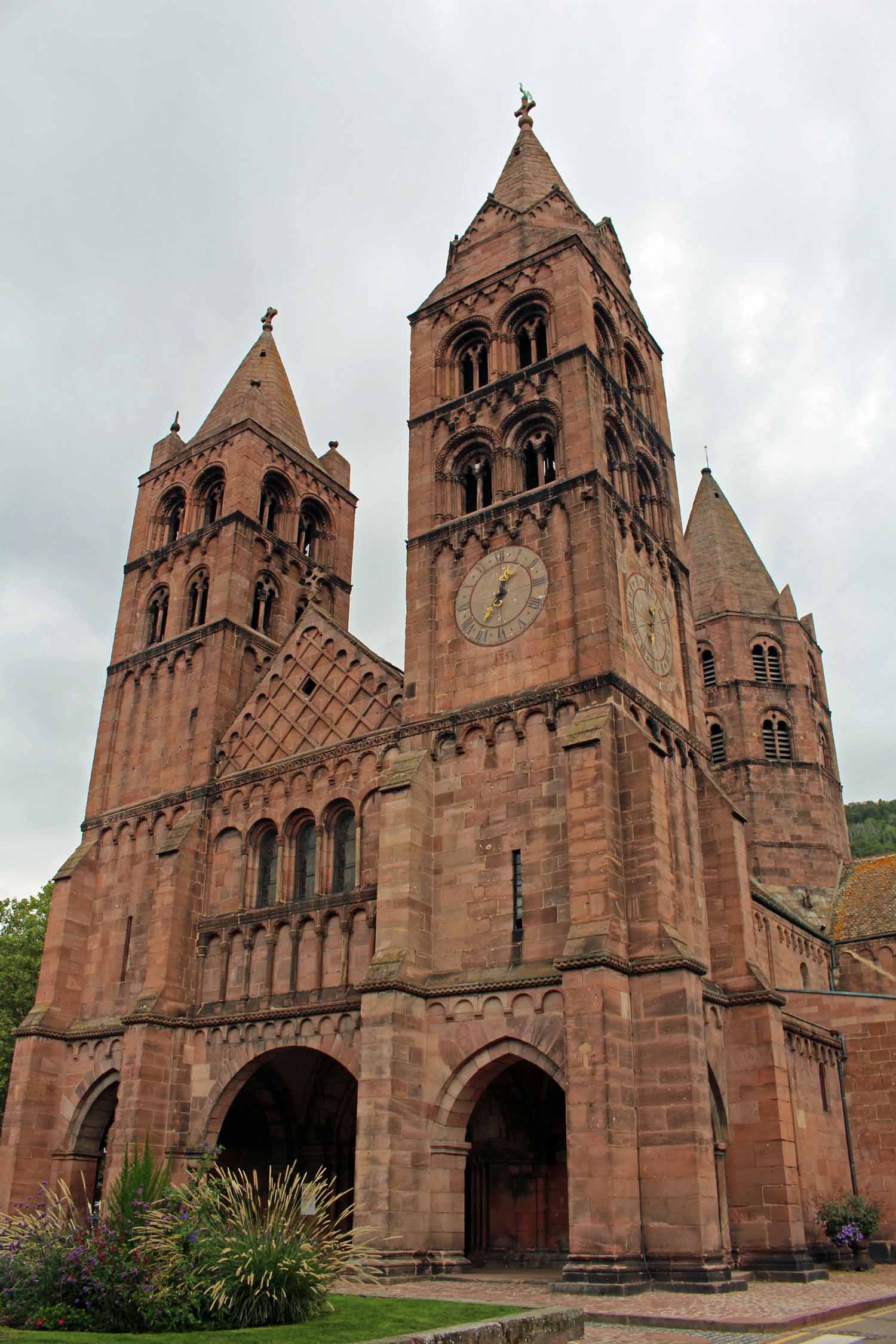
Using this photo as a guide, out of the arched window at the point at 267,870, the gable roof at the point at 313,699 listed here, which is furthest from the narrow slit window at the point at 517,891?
the arched window at the point at 267,870

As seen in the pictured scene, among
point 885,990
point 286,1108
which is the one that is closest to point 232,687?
point 286,1108

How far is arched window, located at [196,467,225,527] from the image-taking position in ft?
121

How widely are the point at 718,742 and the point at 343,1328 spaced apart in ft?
115

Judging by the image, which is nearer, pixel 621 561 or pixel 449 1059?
pixel 449 1059

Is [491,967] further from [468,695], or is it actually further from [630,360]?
[630,360]

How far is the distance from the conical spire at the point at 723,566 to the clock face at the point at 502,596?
20920 mm

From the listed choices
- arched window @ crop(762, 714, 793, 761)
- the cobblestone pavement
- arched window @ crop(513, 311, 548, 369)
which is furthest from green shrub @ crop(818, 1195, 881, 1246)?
arched window @ crop(513, 311, 548, 369)

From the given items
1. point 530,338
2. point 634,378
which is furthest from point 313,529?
point 634,378

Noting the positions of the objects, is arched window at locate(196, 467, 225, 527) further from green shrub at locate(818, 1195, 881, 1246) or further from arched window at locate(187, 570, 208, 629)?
green shrub at locate(818, 1195, 881, 1246)

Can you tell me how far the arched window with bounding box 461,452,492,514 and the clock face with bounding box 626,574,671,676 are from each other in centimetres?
460

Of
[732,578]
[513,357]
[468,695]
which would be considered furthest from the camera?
[732,578]

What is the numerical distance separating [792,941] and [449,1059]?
1691 centimetres

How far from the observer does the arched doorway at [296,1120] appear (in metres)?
28.4

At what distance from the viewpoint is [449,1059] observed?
22.0 metres
